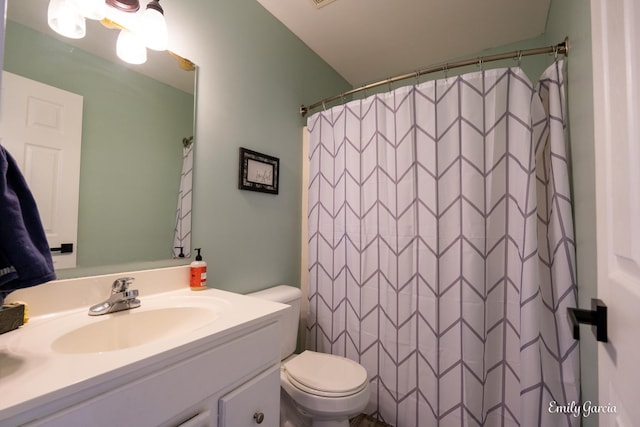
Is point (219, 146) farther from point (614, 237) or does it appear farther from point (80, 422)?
point (614, 237)

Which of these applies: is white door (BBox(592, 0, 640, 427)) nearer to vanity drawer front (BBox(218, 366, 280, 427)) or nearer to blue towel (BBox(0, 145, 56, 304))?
vanity drawer front (BBox(218, 366, 280, 427))

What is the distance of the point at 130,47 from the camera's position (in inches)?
41.3

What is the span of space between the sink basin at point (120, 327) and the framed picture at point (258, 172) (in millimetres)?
672

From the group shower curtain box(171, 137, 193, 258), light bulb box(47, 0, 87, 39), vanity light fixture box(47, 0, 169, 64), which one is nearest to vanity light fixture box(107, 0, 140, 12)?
vanity light fixture box(47, 0, 169, 64)

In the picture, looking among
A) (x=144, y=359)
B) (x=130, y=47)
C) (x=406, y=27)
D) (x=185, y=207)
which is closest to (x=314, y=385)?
(x=144, y=359)

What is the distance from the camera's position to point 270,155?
165 centimetres

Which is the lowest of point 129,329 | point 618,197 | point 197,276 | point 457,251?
point 129,329

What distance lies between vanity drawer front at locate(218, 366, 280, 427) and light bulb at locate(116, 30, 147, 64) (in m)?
1.28

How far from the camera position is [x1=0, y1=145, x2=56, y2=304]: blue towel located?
54 centimetres

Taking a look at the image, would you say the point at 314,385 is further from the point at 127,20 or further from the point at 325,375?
the point at 127,20

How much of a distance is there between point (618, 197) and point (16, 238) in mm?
1142

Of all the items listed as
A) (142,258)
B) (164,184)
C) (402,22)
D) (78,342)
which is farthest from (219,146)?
(402,22)

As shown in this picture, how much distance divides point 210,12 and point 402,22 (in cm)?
117

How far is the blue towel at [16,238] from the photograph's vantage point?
537 millimetres
